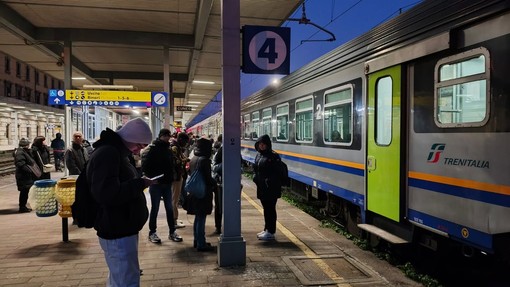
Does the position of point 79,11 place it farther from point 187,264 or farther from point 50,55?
point 187,264

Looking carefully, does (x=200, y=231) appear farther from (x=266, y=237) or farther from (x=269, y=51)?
(x=269, y=51)

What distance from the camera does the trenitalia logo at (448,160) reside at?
3643 millimetres

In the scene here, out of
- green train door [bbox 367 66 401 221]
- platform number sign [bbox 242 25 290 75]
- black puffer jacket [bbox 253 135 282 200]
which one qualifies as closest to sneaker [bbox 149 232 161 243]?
black puffer jacket [bbox 253 135 282 200]

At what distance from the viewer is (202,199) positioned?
5438 mm

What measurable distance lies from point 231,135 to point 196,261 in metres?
1.63

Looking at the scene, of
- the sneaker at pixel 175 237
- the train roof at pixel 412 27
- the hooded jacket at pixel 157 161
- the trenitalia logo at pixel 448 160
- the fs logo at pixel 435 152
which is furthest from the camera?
the sneaker at pixel 175 237

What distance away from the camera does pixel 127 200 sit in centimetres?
287

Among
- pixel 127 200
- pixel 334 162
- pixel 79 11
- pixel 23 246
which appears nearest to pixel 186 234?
pixel 23 246

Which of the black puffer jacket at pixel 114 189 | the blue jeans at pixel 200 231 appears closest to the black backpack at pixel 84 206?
the black puffer jacket at pixel 114 189

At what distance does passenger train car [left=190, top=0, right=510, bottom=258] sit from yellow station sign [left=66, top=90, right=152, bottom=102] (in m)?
5.61

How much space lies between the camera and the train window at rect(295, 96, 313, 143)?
8.32m

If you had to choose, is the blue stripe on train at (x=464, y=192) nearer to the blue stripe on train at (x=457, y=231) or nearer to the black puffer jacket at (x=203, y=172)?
the blue stripe on train at (x=457, y=231)

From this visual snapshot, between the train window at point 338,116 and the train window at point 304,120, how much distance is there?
801 mm

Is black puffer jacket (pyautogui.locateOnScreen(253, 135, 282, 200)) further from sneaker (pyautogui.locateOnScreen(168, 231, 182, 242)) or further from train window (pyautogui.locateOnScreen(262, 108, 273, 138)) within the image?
train window (pyautogui.locateOnScreen(262, 108, 273, 138))
